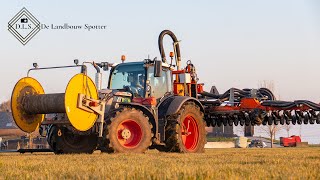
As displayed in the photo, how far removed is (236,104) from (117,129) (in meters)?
5.59

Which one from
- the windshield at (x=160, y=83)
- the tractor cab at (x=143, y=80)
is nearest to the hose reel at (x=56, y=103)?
the tractor cab at (x=143, y=80)

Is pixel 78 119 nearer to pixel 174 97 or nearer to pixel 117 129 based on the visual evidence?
pixel 117 129

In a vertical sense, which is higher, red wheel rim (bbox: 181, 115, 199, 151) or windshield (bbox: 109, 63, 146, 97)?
windshield (bbox: 109, 63, 146, 97)

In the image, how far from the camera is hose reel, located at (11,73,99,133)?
11.7 m

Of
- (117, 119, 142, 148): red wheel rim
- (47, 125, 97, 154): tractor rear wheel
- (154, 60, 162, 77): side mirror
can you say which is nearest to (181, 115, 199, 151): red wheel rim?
(154, 60, 162, 77): side mirror

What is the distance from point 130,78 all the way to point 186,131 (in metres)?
2.21

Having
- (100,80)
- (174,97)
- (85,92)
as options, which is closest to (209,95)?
(174,97)

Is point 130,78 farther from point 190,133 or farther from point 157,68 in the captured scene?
point 190,133

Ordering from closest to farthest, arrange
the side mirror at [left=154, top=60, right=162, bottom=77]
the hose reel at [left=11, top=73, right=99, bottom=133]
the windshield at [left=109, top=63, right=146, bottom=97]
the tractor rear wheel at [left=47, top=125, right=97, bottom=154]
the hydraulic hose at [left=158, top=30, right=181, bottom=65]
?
the hose reel at [left=11, top=73, right=99, bottom=133], the side mirror at [left=154, top=60, right=162, bottom=77], the windshield at [left=109, top=63, right=146, bottom=97], the tractor rear wheel at [left=47, top=125, right=97, bottom=154], the hydraulic hose at [left=158, top=30, right=181, bottom=65]

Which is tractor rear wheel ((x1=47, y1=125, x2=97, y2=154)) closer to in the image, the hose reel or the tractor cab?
the hose reel

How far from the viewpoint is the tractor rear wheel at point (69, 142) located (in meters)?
14.0

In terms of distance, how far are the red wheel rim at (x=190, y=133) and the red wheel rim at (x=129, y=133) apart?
85.3 inches

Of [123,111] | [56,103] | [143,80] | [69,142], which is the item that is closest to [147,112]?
[123,111]

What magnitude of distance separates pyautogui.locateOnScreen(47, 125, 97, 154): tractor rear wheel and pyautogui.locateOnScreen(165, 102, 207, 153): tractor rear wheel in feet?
6.98
